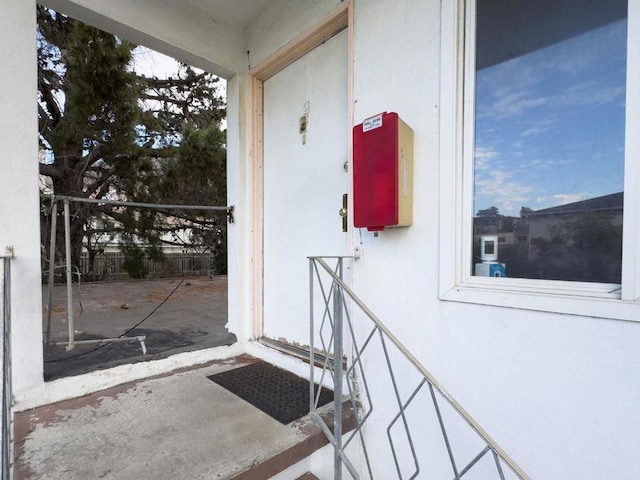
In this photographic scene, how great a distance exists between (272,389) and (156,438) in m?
0.66

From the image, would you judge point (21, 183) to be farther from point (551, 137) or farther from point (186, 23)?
point (551, 137)

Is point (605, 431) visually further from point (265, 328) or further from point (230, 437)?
point (265, 328)

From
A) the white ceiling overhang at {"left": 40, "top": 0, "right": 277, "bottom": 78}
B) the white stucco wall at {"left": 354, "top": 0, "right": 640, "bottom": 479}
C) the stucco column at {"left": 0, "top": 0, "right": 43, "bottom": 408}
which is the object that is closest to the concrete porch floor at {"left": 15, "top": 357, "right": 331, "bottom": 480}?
the stucco column at {"left": 0, "top": 0, "right": 43, "bottom": 408}

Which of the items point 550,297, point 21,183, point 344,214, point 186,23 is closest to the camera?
point 550,297

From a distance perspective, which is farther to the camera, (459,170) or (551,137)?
(459,170)

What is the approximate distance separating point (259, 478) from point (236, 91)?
256cm

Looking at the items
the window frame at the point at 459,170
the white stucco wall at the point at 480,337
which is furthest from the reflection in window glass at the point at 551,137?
the white stucco wall at the point at 480,337

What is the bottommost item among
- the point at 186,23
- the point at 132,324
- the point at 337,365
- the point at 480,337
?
the point at 132,324

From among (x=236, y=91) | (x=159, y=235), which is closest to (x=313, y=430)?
(x=236, y=91)

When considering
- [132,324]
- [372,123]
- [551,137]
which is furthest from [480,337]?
[132,324]

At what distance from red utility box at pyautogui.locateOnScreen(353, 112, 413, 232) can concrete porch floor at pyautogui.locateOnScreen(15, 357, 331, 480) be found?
3.51 feet

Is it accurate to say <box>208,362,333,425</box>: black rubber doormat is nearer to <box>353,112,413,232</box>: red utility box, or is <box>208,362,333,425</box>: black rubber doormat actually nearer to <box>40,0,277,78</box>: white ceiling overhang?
<box>353,112,413,232</box>: red utility box

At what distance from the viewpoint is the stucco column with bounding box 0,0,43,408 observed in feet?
5.12

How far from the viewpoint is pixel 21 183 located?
1.61 m
